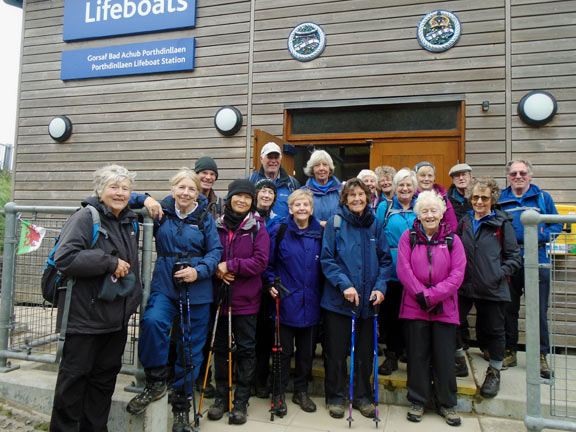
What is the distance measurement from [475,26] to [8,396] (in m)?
5.88

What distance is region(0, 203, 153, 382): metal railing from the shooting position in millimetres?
3111

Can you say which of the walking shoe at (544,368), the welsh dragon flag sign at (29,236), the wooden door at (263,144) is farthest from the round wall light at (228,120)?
the walking shoe at (544,368)

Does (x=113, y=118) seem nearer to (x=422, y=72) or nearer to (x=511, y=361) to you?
(x=422, y=72)

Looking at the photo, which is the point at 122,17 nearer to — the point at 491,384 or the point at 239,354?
the point at 239,354

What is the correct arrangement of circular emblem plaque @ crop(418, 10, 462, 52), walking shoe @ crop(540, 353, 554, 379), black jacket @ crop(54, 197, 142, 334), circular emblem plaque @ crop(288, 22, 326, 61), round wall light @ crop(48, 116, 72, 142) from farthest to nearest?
1. round wall light @ crop(48, 116, 72, 142)
2. circular emblem plaque @ crop(288, 22, 326, 61)
3. circular emblem plaque @ crop(418, 10, 462, 52)
4. walking shoe @ crop(540, 353, 554, 379)
5. black jacket @ crop(54, 197, 142, 334)

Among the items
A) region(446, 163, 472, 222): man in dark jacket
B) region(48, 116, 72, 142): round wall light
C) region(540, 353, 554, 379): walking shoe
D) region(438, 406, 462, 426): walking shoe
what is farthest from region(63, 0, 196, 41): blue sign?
region(540, 353, 554, 379): walking shoe

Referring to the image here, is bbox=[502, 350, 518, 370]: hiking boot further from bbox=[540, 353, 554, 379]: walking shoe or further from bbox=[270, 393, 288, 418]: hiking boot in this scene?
bbox=[270, 393, 288, 418]: hiking boot

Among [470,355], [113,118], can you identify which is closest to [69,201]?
[113,118]

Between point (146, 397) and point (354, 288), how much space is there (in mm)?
1627

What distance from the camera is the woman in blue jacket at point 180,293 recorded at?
2.91 meters

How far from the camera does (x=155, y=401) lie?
295 cm

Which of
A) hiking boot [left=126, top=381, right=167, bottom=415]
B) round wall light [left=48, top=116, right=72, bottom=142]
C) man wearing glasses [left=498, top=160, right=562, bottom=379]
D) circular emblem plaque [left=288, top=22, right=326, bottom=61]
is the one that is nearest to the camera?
hiking boot [left=126, top=381, right=167, bottom=415]

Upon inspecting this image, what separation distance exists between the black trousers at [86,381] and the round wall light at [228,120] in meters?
3.59

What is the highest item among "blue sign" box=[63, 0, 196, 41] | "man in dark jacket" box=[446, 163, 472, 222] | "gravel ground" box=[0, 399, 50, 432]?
"blue sign" box=[63, 0, 196, 41]
